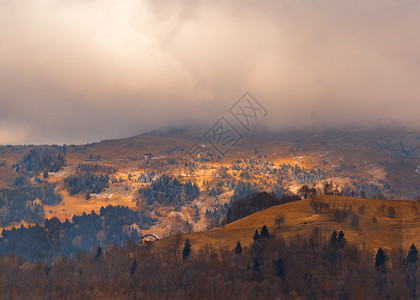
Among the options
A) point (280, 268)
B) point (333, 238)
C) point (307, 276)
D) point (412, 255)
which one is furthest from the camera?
point (333, 238)

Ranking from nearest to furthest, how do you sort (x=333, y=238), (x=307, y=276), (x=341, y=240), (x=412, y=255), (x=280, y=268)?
1. (x=412, y=255)
2. (x=307, y=276)
3. (x=280, y=268)
4. (x=341, y=240)
5. (x=333, y=238)

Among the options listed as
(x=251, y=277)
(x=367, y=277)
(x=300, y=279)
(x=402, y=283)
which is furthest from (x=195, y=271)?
(x=402, y=283)

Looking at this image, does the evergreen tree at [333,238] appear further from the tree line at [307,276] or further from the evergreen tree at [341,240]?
the evergreen tree at [341,240]

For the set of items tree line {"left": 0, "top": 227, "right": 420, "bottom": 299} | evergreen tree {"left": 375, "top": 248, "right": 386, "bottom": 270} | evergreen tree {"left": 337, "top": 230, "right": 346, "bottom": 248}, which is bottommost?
tree line {"left": 0, "top": 227, "right": 420, "bottom": 299}

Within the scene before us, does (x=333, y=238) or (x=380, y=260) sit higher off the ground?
(x=333, y=238)

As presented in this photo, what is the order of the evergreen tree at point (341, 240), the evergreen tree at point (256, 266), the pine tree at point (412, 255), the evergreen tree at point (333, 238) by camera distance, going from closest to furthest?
1. the pine tree at point (412, 255)
2. the evergreen tree at point (256, 266)
3. the evergreen tree at point (341, 240)
4. the evergreen tree at point (333, 238)

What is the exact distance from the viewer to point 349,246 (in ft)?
627

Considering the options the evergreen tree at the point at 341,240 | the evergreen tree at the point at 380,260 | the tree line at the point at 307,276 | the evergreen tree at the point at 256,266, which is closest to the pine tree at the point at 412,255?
the tree line at the point at 307,276

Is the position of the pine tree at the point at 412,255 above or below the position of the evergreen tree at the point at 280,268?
above

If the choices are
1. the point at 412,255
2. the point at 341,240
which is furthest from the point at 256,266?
the point at 412,255

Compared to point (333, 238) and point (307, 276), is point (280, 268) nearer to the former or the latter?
point (307, 276)

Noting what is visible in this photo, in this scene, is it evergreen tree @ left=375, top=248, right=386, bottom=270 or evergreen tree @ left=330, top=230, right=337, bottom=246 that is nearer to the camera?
evergreen tree @ left=375, top=248, right=386, bottom=270

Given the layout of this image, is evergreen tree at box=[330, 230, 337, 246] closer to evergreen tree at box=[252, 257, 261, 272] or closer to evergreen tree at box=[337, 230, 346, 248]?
evergreen tree at box=[337, 230, 346, 248]

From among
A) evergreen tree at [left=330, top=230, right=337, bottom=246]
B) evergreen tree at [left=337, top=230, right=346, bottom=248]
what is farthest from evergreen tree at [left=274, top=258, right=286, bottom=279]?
evergreen tree at [left=337, top=230, right=346, bottom=248]
